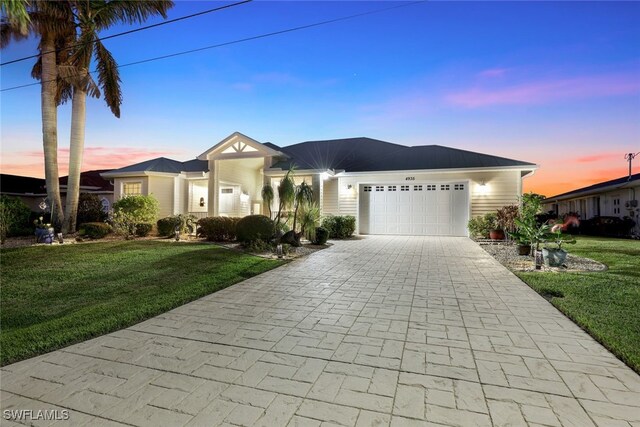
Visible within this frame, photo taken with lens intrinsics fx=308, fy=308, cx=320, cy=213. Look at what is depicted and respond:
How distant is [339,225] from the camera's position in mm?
14039

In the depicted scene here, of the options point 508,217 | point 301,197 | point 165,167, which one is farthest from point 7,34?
point 508,217

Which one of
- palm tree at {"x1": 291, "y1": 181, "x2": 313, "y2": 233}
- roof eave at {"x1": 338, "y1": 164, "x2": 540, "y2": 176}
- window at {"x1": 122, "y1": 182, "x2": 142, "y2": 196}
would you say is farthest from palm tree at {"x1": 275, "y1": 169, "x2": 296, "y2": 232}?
window at {"x1": 122, "y1": 182, "x2": 142, "y2": 196}

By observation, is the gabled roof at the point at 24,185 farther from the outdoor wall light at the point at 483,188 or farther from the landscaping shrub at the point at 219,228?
the outdoor wall light at the point at 483,188

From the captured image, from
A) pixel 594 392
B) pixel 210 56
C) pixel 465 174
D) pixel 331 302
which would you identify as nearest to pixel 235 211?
pixel 210 56

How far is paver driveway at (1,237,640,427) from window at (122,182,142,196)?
14670mm

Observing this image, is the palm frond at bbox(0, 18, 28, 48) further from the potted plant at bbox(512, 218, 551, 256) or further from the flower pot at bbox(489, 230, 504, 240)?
the flower pot at bbox(489, 230, 504, 240)

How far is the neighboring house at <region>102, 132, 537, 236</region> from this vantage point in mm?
14156

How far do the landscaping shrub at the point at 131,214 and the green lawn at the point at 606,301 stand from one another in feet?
44.9

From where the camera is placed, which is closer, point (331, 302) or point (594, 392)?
point (594, 392)

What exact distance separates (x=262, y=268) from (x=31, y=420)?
5.29 m

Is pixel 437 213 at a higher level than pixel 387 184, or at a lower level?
lower

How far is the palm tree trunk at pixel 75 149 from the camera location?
1327 cm

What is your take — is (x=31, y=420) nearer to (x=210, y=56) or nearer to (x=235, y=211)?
(x=210, y=56)

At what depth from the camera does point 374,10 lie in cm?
764
